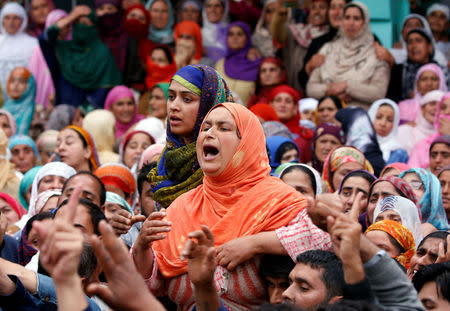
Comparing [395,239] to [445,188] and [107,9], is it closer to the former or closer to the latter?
[445,188]

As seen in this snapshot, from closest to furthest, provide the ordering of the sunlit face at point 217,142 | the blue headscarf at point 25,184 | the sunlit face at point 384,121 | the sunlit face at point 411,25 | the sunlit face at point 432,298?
the sunlit face at point 432,298 → the sunlit face at point 217,142 → the blue headscarf at point 25,184 → the sunlit face at point 384,121 → the sunlit face at point 411,25

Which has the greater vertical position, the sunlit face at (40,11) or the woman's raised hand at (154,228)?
the sunlit face at (40,11)

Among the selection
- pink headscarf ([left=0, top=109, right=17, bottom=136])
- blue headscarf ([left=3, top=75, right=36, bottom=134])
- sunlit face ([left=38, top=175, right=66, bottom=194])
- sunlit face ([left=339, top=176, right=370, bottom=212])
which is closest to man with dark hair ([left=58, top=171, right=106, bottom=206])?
sunlit face ([left=38, top=175, right=66, bottom=194])

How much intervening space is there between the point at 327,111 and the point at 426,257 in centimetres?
404

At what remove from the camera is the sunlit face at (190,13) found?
9.47 meters

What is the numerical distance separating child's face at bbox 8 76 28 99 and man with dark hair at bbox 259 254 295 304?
21.0 ft

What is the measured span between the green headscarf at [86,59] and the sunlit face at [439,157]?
4315 mm

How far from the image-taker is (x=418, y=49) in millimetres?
8109

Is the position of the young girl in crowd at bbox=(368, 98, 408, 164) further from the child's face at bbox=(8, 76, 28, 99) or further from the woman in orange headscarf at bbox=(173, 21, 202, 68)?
the child's face at bbox=(8, 76, 28, 99)

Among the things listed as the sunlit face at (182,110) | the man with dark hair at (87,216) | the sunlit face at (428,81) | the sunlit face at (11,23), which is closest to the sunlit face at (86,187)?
the man with dark hair at (87,216)

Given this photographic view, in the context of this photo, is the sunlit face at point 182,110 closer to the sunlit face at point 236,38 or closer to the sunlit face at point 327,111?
the sunlit face at point 327,111

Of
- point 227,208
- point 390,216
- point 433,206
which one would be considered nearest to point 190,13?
point 433,206

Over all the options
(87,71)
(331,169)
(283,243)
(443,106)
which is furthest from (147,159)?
(87,71)

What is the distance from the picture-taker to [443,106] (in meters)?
7.04
